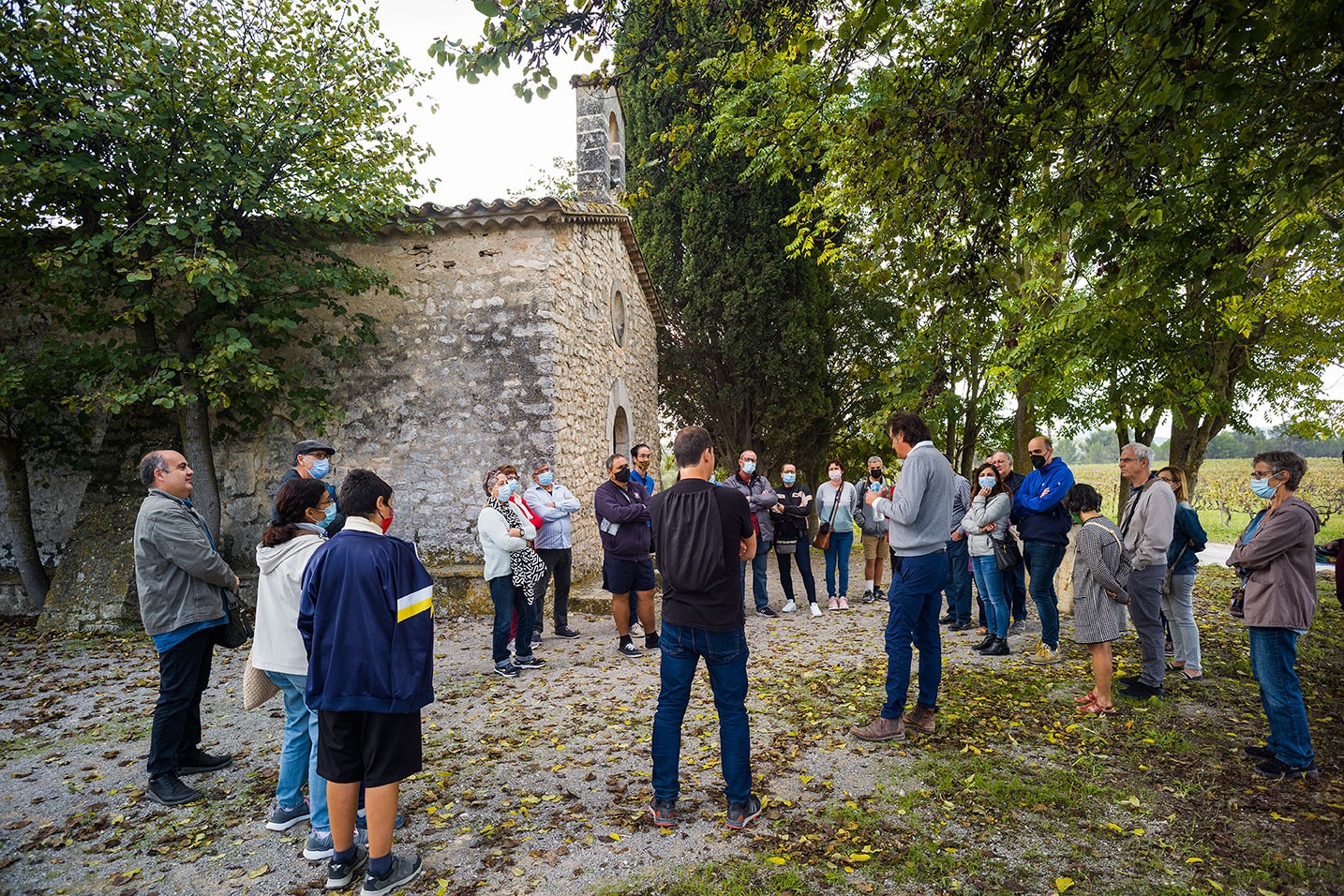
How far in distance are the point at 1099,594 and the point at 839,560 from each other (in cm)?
398

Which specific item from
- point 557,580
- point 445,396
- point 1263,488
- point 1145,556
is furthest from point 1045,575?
point 445,396

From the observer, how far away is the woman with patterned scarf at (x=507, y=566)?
589cm

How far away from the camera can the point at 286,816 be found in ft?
11.3

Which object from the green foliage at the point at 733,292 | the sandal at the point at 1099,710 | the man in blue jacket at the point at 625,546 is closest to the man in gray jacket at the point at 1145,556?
the sandal at the point at 1099,710

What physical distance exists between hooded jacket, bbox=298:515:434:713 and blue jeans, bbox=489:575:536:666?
10.2 feet

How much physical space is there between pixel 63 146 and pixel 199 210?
4.10 feet

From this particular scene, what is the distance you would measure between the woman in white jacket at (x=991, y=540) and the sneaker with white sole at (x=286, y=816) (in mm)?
5365

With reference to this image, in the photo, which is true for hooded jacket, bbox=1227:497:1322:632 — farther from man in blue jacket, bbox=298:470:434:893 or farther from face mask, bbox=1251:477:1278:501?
man in blue jacket, bbox=298:470:434:893

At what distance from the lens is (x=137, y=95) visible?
21.7 feet

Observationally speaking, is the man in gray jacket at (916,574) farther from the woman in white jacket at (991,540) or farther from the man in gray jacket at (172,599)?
the man in gray jacket at (172,599)

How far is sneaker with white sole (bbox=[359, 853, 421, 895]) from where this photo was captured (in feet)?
9.37

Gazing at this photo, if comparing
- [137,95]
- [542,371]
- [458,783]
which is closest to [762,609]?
[542,371]

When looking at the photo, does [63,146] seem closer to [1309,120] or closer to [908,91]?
[908,91]

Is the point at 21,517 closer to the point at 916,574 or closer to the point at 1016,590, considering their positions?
the point at 916,574
